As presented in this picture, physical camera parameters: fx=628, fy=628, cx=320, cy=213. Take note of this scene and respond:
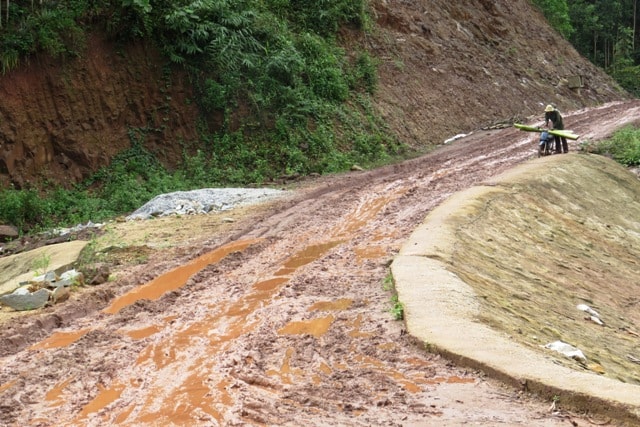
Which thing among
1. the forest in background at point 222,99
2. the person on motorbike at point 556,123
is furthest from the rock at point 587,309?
the forest in background at point 222,99

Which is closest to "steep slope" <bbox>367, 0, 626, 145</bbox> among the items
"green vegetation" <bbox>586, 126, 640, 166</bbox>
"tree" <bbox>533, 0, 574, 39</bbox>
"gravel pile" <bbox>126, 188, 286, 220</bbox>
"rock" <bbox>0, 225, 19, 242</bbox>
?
"tree" <bbox>533, 0, 574, 39</bbox>

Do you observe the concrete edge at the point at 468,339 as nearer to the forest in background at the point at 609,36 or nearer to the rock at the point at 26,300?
the rock at the point at 26,300

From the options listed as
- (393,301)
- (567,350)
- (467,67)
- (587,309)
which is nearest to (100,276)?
(393,301)

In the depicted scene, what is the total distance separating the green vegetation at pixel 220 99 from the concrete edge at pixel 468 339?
877 centimetres

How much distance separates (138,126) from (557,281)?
40.2 feet

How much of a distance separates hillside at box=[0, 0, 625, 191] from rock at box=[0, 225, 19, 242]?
6.85 ft

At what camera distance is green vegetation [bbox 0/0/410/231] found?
15812 millimetres

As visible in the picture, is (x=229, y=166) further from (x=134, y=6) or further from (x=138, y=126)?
(x=134, y=6)

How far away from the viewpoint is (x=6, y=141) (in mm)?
15484

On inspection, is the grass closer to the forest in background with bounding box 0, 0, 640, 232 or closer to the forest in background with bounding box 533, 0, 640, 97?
the forest in background with bounding box 0, 0, 640, 232

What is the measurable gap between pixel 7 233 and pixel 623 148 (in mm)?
16801

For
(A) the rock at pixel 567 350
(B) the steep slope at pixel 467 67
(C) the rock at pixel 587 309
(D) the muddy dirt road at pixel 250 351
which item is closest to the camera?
(D) the muddy dirt road at pixel 250 351

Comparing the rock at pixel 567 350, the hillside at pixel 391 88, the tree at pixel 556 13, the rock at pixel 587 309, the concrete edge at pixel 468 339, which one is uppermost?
the tree at pixel 556 13

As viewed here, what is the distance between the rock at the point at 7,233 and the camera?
529 inches
